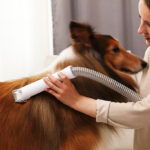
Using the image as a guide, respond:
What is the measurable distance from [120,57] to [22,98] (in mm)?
442

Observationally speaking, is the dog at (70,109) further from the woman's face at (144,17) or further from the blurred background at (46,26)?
the blurred background at (46,26)

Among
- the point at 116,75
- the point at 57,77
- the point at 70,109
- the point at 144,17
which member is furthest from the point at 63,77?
the point at 144,17

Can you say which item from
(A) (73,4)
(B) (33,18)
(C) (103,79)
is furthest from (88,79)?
(B) (33,18)

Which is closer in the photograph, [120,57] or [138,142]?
[120,57]

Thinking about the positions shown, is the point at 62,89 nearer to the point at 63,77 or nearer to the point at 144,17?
the point at 63,77

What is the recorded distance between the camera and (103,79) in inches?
43.5

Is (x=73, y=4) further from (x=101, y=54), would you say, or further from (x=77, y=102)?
(x=77, y=102)

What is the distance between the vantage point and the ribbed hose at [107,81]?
1068mm

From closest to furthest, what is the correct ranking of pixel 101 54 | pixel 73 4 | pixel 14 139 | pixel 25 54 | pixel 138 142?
pixel 14 139 < pixel 101 54 < pixel 138 142 < pixel 73 4 < pixel 25 54

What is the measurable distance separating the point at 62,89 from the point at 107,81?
19 cm

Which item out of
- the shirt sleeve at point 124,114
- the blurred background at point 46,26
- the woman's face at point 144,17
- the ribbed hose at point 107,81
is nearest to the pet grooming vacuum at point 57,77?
the ribbed hose at point 107,81

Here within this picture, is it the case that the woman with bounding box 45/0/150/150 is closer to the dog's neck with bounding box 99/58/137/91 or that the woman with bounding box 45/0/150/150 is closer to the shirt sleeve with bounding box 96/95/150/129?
the shirt sleeve with bounding box 96/95/150/129

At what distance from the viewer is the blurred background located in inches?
84.3

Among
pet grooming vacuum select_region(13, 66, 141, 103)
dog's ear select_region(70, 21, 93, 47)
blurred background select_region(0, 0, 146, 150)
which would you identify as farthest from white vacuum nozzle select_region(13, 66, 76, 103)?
blurred background select_region(0, 0, 146, 150)
